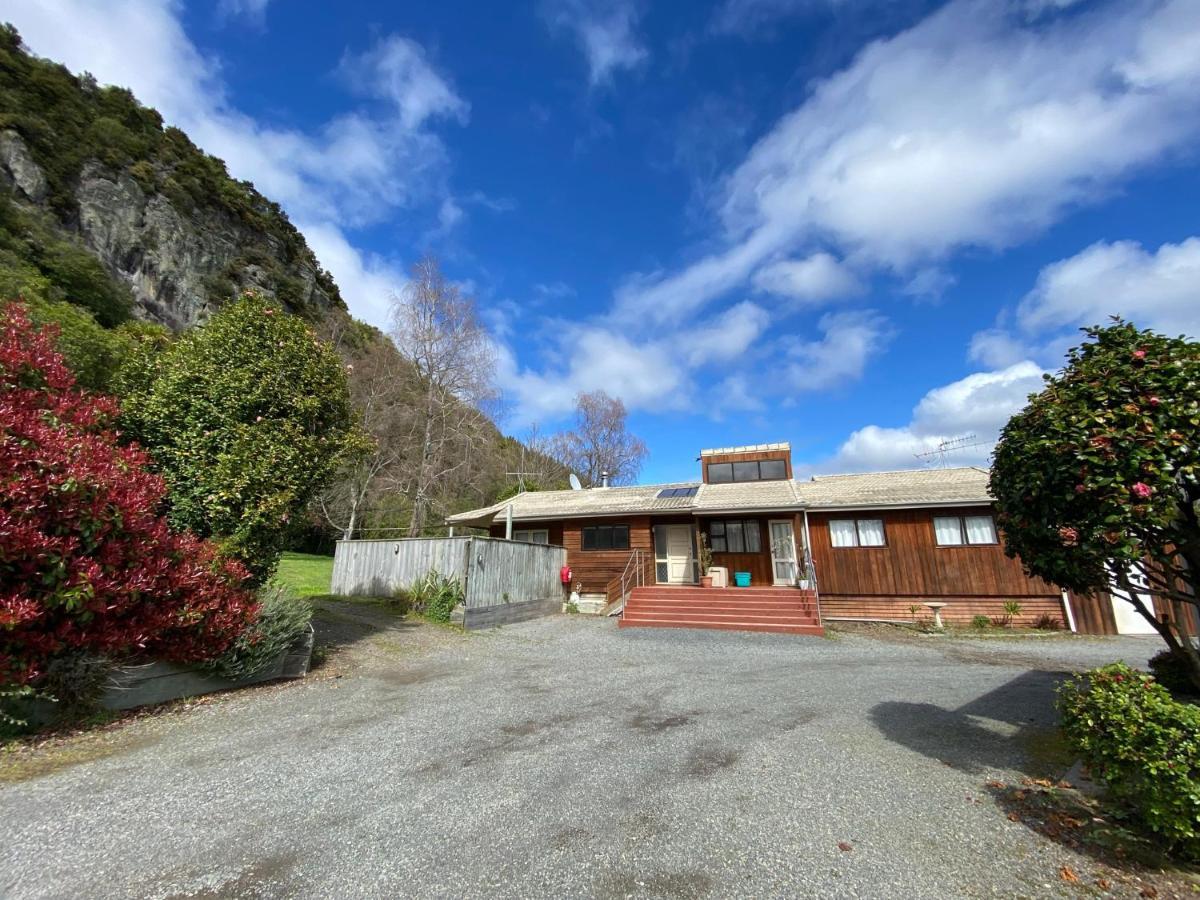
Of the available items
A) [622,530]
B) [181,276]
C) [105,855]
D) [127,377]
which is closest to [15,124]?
[181,276]

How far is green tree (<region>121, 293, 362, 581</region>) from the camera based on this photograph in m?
6.71

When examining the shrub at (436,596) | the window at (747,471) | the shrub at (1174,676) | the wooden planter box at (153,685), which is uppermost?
the window at (747,471)

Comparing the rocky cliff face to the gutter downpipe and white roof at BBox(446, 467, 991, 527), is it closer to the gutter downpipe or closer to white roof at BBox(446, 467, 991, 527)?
white roof at BBox(446, 467, 991, 527)

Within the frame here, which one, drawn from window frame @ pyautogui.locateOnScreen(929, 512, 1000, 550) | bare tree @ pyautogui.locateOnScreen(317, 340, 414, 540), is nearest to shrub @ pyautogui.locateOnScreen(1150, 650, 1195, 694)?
window frame @ pyautogui.locateOnScreen(929, 512, 1000, 550)

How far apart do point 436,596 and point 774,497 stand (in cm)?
1018

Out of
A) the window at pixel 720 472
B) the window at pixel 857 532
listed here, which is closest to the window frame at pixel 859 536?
the window at pixel 857 532

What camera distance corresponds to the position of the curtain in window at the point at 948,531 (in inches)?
539

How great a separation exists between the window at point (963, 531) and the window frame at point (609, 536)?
885 centimetres

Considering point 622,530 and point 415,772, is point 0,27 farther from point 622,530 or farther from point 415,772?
point 415,772

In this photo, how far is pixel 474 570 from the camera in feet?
37.8

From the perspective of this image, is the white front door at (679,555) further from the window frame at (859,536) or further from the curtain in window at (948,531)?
the curtain in window at (948,531)

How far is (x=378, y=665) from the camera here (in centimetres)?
800

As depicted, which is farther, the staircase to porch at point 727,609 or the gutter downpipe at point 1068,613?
the gutter downpipe at point 1068,613

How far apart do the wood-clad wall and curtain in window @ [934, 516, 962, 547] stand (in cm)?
13
